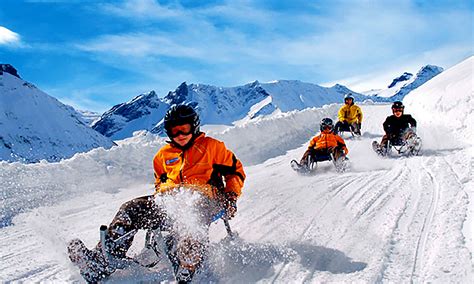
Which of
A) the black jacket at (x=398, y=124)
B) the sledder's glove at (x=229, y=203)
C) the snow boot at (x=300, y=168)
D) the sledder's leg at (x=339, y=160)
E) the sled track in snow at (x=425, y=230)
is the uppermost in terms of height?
the black jacket at (x=398, y=124)

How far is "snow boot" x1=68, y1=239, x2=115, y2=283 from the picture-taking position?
11.7 ft

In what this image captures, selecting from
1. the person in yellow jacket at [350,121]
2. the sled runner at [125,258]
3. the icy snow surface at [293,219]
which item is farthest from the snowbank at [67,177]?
the person in yellow jacket at [350,121]

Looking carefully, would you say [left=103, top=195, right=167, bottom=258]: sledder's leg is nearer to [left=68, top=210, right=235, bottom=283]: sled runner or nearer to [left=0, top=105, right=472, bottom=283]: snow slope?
[left=68, top=210, right=235, bottom=283]: sled runner

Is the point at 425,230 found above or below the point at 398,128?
below

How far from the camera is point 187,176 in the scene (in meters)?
4.55

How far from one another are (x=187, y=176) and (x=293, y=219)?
158 cm

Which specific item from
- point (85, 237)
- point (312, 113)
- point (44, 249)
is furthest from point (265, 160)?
point (312, 113)

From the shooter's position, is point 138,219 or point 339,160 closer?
point 138,219

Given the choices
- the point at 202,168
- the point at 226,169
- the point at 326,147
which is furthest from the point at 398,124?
the point at 202,168

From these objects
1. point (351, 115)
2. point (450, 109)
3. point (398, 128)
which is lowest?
point (398, 128)

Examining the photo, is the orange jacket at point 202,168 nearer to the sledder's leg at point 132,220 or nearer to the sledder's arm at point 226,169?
the sledder's arm at point 226,169

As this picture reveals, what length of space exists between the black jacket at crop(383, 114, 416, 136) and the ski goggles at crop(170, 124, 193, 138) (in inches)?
292

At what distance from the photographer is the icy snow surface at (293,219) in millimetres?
3807

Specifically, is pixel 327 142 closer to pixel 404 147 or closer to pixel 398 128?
pixel 404 147
